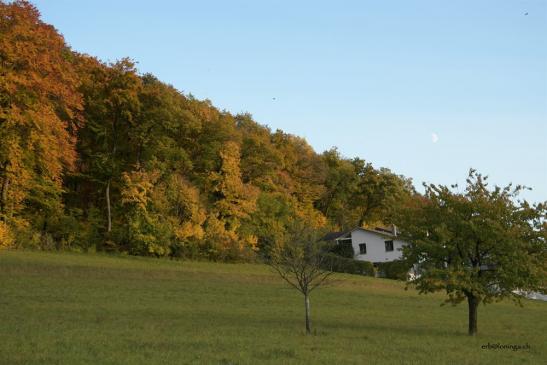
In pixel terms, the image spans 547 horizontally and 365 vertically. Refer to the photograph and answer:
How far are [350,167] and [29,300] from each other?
230ft

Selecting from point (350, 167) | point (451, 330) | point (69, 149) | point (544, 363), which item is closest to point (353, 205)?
point (350, 167)

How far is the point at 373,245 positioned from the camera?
3142 inches

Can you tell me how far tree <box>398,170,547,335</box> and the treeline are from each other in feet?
75.6

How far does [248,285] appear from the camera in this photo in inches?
1758

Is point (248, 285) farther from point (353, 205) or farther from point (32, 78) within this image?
point (353, 205)

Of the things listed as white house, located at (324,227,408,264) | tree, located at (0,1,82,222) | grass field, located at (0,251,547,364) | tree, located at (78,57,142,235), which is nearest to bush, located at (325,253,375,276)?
white house, located at (324,227,408,264)

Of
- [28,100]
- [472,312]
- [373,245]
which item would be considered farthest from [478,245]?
[373,245]

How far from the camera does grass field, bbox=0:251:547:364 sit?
17891mm

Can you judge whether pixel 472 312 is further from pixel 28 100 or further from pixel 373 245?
pixel 373 245

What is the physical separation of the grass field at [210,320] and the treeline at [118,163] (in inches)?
234

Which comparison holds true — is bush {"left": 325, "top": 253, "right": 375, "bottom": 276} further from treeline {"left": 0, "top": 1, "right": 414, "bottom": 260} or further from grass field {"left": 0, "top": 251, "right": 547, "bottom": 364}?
grass field {"left": 0, "top": 251, "right": 547, "bottom": 364}

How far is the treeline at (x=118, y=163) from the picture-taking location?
41.2 m

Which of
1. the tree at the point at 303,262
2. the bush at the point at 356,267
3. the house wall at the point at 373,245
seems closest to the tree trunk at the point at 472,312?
the tree at the point at 303,262

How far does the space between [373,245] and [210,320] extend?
Answer: 5559cm
